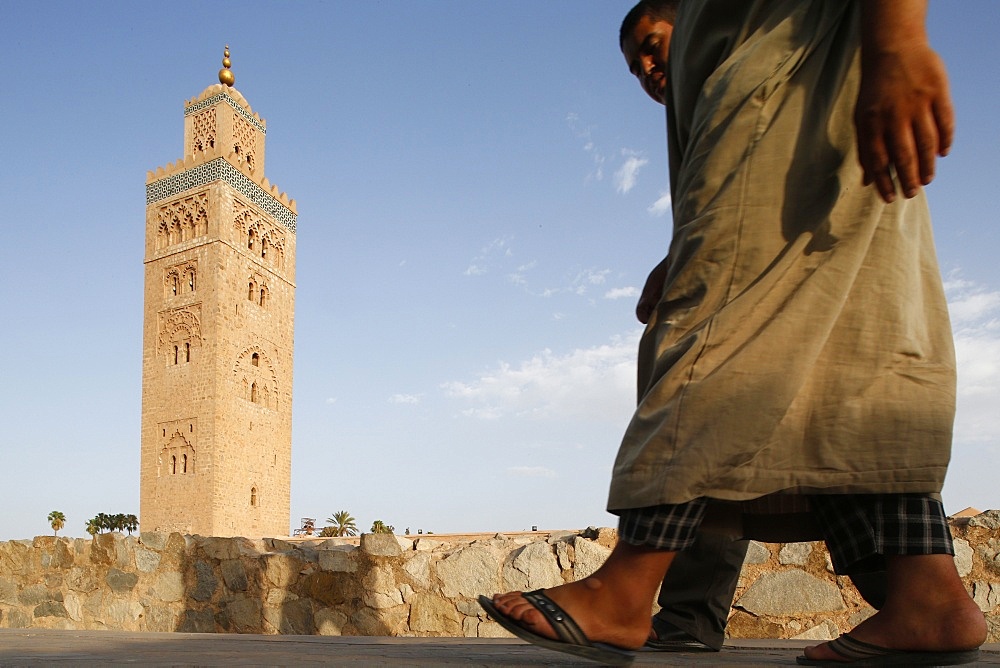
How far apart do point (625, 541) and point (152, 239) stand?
31816 millimetres

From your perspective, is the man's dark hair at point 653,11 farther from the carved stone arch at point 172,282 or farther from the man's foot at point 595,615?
the carved stone arch at point 172,282

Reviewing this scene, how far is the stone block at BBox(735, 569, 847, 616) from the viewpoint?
3031 millimetres

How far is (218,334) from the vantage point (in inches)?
1062

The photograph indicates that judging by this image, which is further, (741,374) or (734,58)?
(734,58)

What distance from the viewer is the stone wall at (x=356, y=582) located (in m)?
3.04

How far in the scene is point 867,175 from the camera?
117 centimetres

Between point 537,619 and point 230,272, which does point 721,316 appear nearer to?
point 537,619

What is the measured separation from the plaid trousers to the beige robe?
30 mm

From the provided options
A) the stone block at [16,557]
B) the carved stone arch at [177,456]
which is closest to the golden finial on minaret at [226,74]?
the carved stone arch at [177,456]

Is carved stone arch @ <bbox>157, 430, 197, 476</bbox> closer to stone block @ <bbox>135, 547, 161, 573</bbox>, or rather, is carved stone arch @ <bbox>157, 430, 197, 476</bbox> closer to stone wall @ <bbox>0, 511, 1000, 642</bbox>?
stone wall @ <bbox>0, 511, 1000, 642</bbox>

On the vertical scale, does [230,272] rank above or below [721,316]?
above

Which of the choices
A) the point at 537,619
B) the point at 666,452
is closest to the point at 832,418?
the point at 666,452

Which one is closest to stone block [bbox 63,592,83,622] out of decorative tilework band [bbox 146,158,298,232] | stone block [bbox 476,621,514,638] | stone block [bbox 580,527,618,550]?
stone block [bbox 476,621,514,638]

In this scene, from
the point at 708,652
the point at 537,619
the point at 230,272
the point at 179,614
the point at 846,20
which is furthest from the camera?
the point at 230,272
